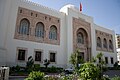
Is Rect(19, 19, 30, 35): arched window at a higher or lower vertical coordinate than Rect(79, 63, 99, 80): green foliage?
higher

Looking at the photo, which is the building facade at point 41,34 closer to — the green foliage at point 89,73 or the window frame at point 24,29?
the window frame at point 24,29

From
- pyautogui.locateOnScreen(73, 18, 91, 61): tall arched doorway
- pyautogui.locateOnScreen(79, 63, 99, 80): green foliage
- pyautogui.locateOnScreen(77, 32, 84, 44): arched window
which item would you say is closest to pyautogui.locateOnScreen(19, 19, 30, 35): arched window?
pyautogui.locateOnScreen(73, 18, 91, 61): tall arched doorway

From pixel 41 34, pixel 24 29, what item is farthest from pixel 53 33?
pixel 24 29

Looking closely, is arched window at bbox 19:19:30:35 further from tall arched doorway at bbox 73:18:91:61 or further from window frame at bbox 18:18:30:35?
tall arched doorway at bbox 73:18:91:61

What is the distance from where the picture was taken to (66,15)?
22.4 m

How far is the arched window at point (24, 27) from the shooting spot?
705 inches

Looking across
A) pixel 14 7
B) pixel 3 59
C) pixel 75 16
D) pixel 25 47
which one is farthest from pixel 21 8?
pixel 75 16

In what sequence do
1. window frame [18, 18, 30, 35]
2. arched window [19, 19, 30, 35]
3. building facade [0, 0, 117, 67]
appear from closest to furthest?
building facade [0, 0, 117, 67] → window frame [18, 18, 30, 35] → arched window [19, 19, 30, 35]

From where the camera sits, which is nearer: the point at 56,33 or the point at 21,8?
the point at 21,8

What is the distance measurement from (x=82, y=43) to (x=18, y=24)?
1262cm

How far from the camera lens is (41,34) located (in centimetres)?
1958

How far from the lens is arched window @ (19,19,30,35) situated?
1791 centimetres

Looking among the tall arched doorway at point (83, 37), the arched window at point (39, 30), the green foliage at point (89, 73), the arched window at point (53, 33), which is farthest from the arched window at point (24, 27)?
the green foliage at point (89, 73)

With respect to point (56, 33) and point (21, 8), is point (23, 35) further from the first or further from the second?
point (56, 33)
